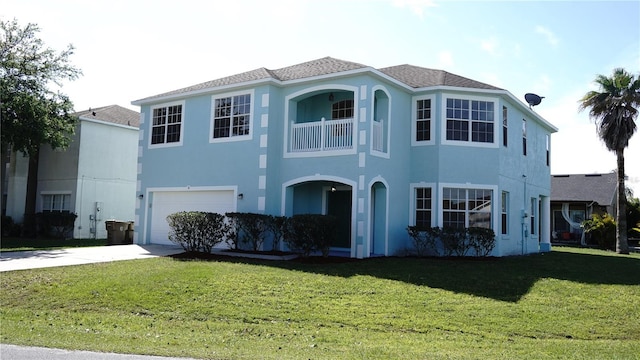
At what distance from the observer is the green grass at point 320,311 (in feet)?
25.0

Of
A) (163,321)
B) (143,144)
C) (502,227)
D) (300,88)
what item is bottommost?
(163,321)

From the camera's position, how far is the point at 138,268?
13.3 m

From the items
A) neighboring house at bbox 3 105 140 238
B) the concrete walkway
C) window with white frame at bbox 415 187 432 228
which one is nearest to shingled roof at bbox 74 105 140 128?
neighboring house at bbox 3 105 140 238

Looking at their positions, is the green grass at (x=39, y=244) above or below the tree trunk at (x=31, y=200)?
below

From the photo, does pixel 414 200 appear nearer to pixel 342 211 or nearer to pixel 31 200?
pixel 342 211

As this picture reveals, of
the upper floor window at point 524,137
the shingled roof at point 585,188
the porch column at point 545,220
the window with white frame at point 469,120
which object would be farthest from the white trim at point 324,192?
the shingled roof at point 585,188

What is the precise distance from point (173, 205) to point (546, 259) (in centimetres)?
1367

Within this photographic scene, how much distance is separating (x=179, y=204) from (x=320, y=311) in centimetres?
1165

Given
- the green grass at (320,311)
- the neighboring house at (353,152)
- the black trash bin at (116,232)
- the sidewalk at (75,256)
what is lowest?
the green grass at (320,311)

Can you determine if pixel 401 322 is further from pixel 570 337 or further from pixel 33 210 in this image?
pixel 33 210

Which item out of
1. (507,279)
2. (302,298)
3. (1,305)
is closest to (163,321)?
(302,298)

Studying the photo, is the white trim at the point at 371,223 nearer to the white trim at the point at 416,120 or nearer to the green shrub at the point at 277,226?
the white trim at the point at 416,120

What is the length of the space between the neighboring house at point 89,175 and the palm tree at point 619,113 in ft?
77.8

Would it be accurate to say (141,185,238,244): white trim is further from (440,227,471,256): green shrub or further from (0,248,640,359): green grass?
(440,227,471,256): green shrub
